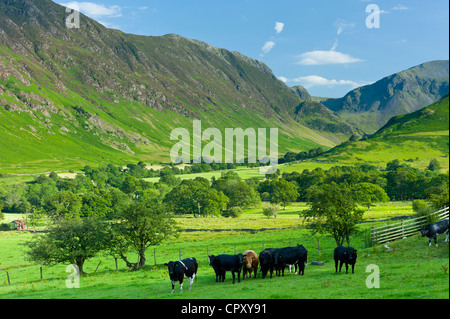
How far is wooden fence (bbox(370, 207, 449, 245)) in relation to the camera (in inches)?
1372

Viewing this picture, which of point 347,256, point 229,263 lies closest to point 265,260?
point 229,263

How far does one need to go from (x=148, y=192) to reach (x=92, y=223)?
122 m

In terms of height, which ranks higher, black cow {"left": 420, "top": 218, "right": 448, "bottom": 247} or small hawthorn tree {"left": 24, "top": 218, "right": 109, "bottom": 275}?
black cow {"left": 420, "top": 218, "right": 448, "bottom": 247}

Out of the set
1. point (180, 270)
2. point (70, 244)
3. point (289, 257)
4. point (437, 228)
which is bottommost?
point (70, 244)

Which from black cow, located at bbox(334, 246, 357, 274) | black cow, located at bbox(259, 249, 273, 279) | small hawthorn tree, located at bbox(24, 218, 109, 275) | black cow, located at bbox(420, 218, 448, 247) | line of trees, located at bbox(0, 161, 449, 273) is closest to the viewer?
black cow, located at bbox(334, 246, 357, 274)

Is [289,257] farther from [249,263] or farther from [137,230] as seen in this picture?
[137,230]

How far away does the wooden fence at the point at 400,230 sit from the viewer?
34.8m

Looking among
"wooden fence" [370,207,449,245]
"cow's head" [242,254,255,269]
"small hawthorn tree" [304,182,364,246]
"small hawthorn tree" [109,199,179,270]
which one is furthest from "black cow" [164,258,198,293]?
"small hawthorn tree" [109,199,179,270]

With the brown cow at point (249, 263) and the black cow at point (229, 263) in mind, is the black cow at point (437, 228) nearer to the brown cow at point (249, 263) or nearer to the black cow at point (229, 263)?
the brown cow at point (249, 263)

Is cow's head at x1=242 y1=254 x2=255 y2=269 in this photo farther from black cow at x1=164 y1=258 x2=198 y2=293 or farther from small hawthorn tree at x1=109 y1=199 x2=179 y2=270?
small hawthorn tree at x1=109 y1=199 x2=179 y2=270

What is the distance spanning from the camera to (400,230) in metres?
36.1

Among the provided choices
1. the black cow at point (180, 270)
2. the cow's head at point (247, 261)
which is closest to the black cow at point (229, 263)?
the cow's head at point (247, 261)
